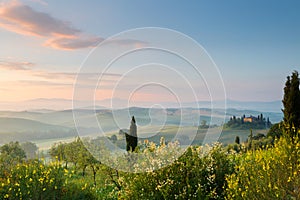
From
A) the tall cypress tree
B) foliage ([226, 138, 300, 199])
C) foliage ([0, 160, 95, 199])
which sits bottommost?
foliage ([0, 160, 95, 199])

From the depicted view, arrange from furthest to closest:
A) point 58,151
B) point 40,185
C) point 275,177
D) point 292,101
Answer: point 292,101 → point 58,151 → point 40,185 → point 275,177

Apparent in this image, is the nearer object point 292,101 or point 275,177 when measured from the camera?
point 275,177

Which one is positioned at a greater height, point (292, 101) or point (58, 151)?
point (292, 101)

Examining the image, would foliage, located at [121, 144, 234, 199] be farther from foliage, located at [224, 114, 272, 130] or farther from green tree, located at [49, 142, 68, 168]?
foliage, located at [224, 114, 272, 130]

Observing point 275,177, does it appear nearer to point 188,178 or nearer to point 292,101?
point 188,178

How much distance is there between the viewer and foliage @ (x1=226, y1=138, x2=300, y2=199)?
6.27 meters

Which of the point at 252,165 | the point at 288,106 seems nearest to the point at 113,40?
the point at 252,165

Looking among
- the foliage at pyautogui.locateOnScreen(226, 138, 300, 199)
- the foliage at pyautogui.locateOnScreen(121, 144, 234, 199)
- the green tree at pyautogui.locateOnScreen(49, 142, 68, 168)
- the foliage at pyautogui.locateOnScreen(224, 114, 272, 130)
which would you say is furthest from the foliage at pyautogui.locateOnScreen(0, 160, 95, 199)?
the foliage at pyautogui.locateOnScreen(224, 114, 272, 130)

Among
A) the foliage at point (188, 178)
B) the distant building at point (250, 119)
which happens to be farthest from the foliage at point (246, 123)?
the foliage at point (188, 178)

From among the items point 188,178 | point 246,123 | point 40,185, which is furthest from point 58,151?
point 246,123

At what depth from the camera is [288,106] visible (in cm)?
2105

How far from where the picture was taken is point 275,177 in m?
6.41

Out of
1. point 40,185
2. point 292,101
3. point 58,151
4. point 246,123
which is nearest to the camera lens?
point 40,185

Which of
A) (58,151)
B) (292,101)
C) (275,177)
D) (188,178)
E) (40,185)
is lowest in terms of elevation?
(58,151)
